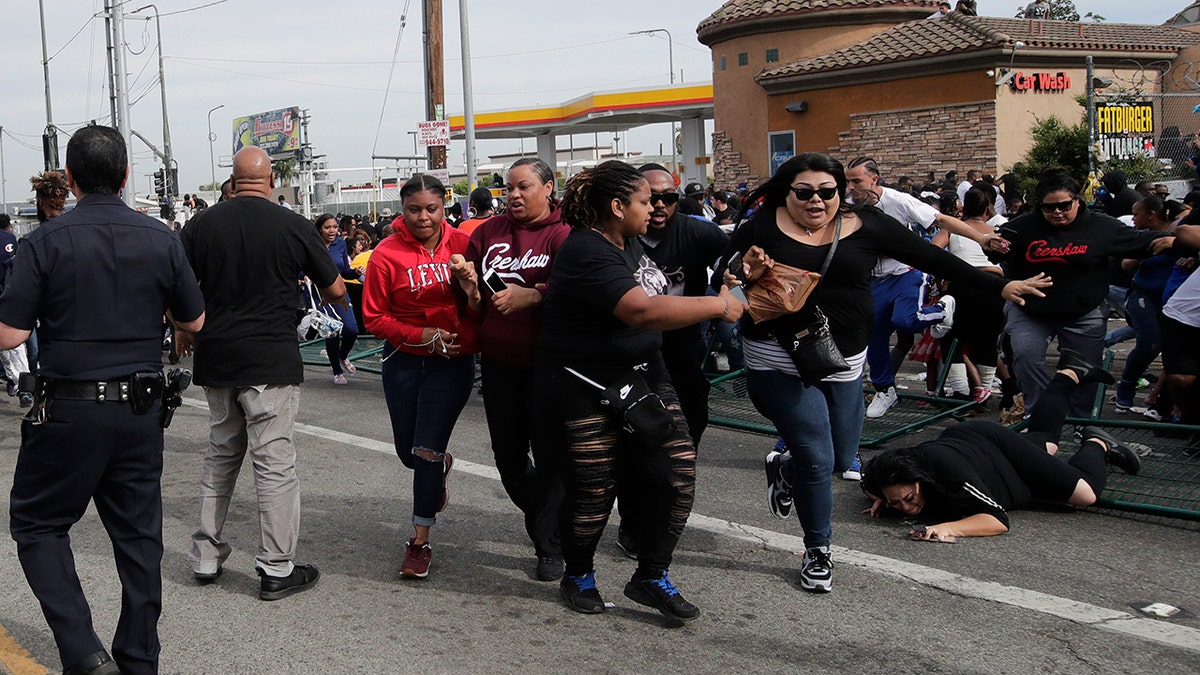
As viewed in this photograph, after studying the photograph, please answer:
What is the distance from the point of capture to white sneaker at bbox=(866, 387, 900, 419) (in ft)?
27.5

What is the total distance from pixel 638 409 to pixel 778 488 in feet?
3.99

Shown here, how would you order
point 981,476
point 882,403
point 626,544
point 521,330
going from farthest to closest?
point 882,403
point 981,476
point 626,544
point 521,330

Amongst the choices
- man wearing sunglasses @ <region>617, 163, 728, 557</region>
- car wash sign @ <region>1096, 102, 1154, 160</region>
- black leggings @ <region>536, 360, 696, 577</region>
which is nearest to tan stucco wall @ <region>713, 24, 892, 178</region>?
car wash sign @ <region>1096, 102, 1154, 160</region>

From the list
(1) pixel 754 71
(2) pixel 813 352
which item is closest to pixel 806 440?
(2) pixel 813 352

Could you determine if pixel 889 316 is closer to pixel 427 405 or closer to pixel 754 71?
pixel 427 405

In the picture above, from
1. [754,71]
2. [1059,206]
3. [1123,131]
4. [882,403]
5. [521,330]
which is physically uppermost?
[754,71]

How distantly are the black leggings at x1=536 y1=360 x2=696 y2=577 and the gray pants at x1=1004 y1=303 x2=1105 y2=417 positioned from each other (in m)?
3.18

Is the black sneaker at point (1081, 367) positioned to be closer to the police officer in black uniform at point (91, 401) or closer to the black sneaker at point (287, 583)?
the black sneaker at point (287, 583)

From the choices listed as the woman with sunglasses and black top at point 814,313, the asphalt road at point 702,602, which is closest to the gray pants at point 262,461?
the asphalt road at point 702,602

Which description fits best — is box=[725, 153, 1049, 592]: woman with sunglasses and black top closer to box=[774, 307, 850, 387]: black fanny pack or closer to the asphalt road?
box=[774, 307, 850, 387]: black fanny pack

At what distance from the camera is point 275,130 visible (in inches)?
3260

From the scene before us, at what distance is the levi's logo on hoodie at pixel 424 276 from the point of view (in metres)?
5.27

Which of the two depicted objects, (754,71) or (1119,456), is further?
(754,71)

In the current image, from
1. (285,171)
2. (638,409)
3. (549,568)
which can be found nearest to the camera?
(638,409)
